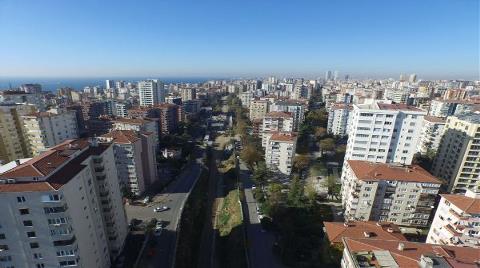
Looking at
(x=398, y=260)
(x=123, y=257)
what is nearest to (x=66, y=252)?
(x=123, y=257)

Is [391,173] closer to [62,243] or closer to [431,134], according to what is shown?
[431,134]

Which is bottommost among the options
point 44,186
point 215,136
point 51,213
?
point 215,136

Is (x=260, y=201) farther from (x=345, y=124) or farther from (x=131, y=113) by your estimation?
(x=131, y=113)

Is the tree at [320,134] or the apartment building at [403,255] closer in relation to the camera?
the apartment building at [403,255]

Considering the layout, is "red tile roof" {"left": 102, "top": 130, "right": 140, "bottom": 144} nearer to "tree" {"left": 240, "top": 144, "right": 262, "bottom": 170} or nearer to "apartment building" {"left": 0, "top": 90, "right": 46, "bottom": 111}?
"tree" {"left": 240, "top": 144, "right": 262, "bottom": 170}

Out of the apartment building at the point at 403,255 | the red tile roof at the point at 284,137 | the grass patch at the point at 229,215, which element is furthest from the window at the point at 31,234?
the red tile roof at the point at 284,137

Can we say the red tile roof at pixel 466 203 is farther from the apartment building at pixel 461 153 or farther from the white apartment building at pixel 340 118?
the white apartment building at pixel 340 118

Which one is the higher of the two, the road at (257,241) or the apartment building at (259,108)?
the apartment building at (259,108)
